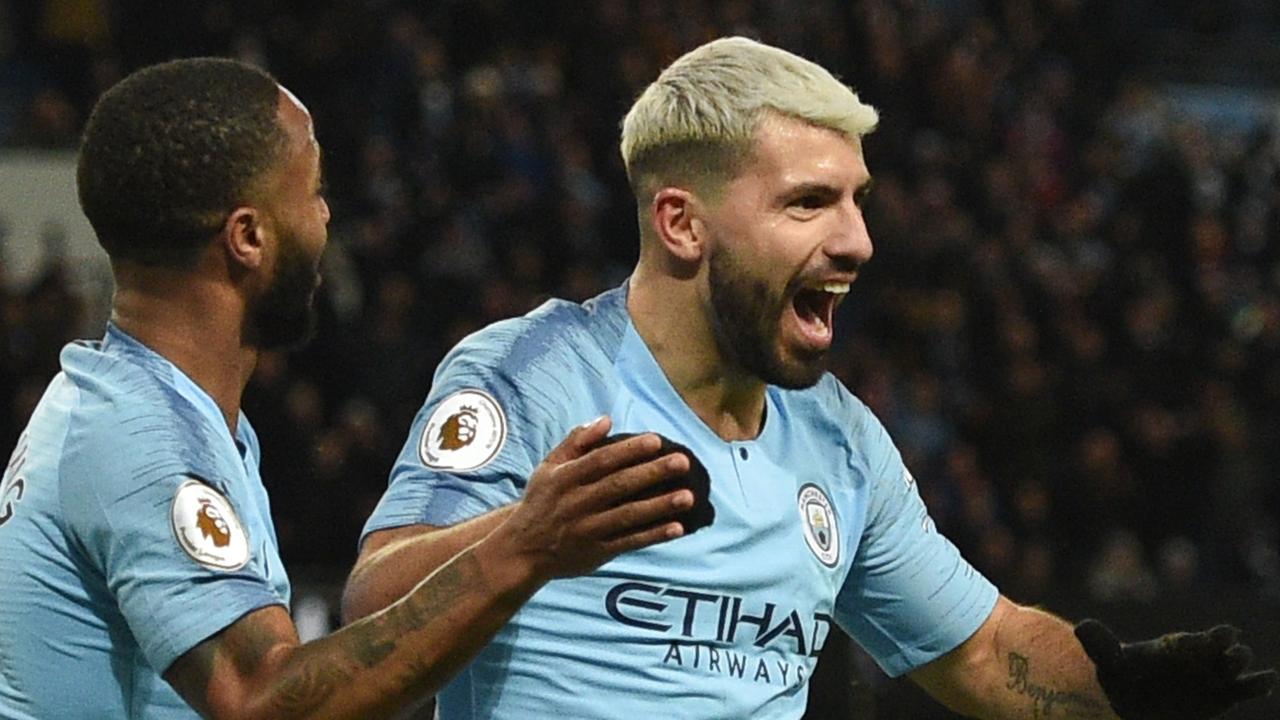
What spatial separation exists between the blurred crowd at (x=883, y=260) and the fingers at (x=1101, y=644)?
5781mm

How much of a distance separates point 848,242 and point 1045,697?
3.06ft

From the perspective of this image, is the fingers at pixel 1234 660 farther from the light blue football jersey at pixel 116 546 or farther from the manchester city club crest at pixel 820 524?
the light blue football jersey at pixel 116 546

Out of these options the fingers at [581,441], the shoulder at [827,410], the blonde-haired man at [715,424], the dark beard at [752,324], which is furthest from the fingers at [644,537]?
the shoulder at [827,410]

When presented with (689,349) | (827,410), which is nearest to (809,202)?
(689,349)

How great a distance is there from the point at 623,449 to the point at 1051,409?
862 cm

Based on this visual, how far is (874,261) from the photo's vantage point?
11.5 metres

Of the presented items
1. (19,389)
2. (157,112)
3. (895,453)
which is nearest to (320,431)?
(19,389)

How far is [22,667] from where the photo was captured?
3037 mm

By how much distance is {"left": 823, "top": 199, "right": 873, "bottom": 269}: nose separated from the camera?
3.63 m

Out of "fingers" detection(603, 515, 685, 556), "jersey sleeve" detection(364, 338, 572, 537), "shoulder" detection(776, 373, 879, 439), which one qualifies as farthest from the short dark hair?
"shoulder" detection(776, 373, 879, 439)

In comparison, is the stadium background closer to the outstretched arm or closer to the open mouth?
the outstretched arm

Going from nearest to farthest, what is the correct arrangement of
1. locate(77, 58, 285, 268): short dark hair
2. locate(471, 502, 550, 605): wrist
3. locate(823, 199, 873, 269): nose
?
1. locate(471, 502, 550, 605): wrist
2. locate(77, 58, 285, 268): short dark hair
3. locate(823, 199, 873, 269): nose

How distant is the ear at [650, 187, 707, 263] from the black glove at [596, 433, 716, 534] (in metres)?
1.04

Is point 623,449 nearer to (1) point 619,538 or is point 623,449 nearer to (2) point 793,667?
(1) point 619,538
